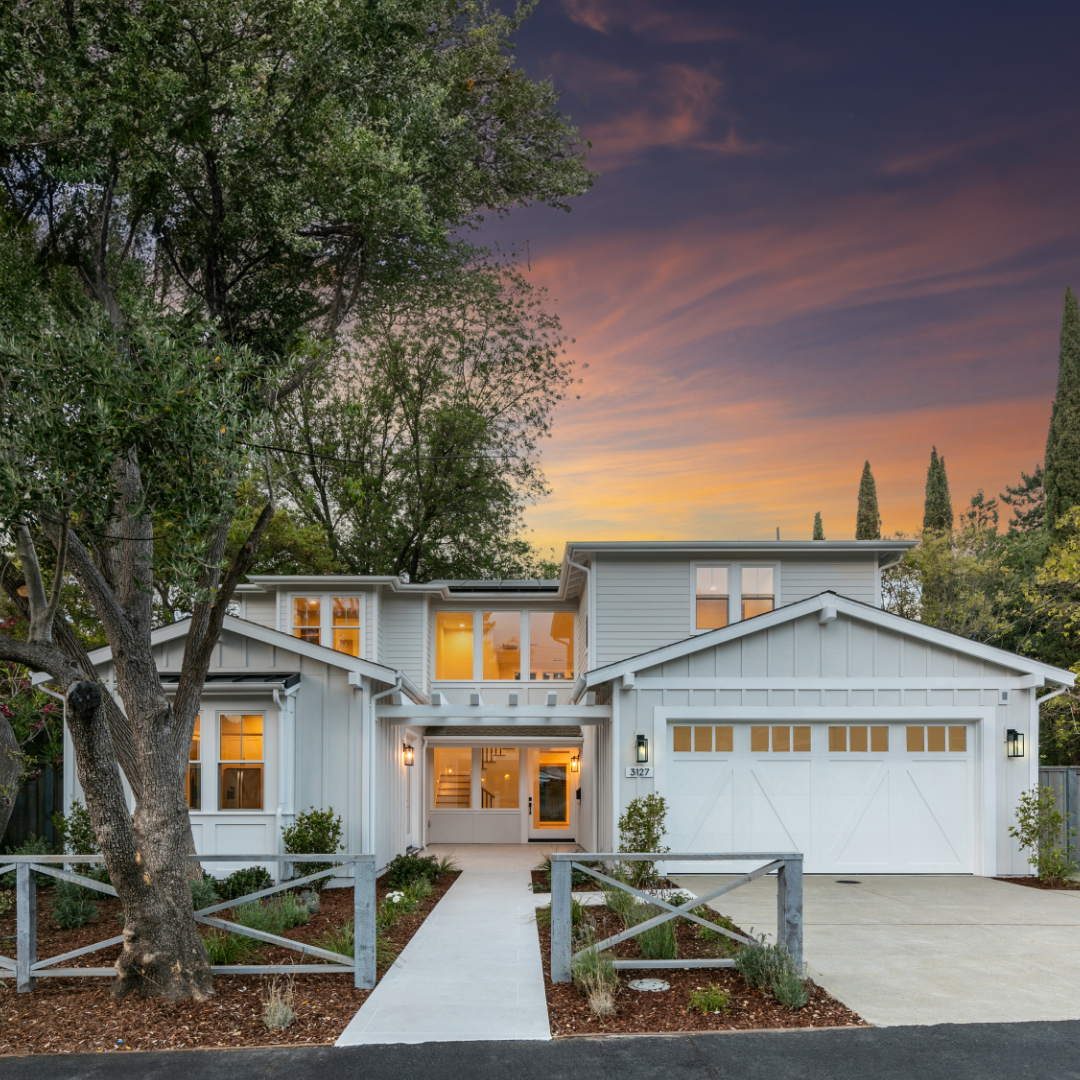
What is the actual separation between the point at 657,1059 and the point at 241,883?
7.47 meters

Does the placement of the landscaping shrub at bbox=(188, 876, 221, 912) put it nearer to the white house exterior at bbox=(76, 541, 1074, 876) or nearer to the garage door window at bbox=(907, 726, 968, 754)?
the white house exterior at bbox=(76, 541, 1074, 876)

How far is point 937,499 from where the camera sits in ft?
103

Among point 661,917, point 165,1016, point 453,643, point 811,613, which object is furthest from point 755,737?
point 165,1016

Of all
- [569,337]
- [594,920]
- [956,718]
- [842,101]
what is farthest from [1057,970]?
[569,337]

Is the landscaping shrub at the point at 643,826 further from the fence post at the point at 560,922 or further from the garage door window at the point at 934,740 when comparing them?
the fence post at the point at 560,922

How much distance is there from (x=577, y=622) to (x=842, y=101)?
36.6 feet

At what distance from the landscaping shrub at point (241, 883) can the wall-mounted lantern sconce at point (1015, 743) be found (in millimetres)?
10805

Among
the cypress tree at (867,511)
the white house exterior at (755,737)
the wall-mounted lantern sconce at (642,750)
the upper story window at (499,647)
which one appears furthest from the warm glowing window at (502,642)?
the cypress tree at (867,511)

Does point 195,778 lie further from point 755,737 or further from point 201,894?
point 755,737

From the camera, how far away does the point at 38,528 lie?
6727mm

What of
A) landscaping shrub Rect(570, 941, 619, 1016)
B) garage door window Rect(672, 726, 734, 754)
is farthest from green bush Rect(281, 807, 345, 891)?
landscaping shrub Rect(570, 941, 619, 1016)

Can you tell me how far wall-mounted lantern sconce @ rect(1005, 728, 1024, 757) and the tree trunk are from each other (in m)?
11.3

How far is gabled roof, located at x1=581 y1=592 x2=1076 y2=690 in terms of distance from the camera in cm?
1272

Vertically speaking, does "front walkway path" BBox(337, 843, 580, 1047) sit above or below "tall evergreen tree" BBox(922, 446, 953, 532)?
below
